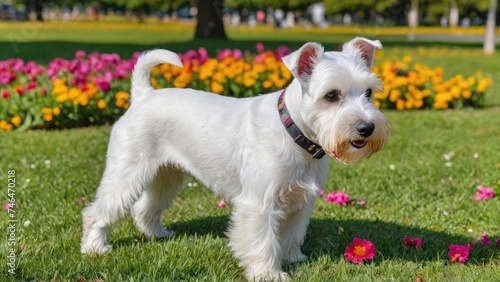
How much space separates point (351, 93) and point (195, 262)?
141 cm

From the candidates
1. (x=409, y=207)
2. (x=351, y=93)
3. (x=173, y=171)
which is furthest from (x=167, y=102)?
(x=409, y=207)

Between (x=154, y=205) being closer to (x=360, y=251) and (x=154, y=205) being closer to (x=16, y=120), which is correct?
(x=360, y=251)

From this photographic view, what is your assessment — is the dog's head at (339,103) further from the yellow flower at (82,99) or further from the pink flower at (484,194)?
the yellow flower at (82,99)

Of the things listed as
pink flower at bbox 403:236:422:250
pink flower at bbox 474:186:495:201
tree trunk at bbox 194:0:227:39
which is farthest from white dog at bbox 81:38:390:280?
→ tree trunk at bbox 194:0:227:39

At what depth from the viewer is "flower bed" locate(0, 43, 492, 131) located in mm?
7754

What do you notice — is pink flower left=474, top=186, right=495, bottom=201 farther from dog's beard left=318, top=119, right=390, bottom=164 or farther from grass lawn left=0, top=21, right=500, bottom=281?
dog's beard left=318, top=119, right=390, bottom=164

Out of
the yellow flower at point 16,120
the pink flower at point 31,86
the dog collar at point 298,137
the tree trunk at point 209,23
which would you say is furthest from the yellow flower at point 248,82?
the tree trunk at point 209,23

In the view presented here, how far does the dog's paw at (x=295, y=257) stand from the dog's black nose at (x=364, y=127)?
109cm

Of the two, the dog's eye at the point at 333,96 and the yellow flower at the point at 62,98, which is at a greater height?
the dog's eye at the point at 333,96

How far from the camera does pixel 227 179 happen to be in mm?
3850

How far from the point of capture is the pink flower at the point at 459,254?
3940 mm

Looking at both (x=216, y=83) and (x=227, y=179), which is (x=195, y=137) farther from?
(x=216, y=83)

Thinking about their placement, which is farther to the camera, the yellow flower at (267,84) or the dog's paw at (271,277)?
the yellow flower at (267,84)

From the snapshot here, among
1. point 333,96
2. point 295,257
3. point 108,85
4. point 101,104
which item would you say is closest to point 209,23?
point 108,85
